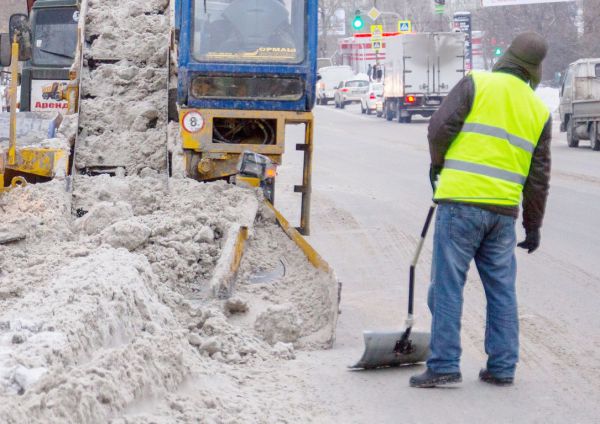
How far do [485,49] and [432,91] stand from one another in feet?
89.3

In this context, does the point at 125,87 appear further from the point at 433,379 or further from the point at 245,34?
the point at 433,379

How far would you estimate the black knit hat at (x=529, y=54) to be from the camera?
591cm

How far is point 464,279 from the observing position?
5.98m

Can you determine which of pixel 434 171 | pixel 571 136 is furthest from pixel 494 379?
pixel 571 136

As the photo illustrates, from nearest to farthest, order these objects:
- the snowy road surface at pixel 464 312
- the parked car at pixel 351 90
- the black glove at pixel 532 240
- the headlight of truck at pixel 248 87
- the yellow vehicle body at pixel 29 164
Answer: the snowy road surface at pixel 464 312
the black glove at pixel 532 240
the yellow vehicle body at pixel 29 164
the headlight of truck at pixel 248 87
the parked car at pixel 351 90

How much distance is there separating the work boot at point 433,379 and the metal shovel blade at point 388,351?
329mm

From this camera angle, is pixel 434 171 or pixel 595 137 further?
pixel 595 137

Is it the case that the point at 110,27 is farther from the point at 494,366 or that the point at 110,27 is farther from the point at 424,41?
the point at 424,41

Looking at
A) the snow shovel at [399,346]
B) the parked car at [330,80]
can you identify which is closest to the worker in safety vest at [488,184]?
the snow shovel at [399,346]

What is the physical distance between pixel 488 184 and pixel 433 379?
1.07 metres

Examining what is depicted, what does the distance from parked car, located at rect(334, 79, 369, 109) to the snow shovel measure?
51567mm

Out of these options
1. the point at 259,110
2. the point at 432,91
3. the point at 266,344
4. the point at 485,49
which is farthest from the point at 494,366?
the point at 485,49

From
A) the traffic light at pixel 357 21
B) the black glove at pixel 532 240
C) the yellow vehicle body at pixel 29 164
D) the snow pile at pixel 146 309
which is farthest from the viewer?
the traffic light at pixel 357 21

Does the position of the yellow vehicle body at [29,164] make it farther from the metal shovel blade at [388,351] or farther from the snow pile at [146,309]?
the metal shovel blade at [388,351]
